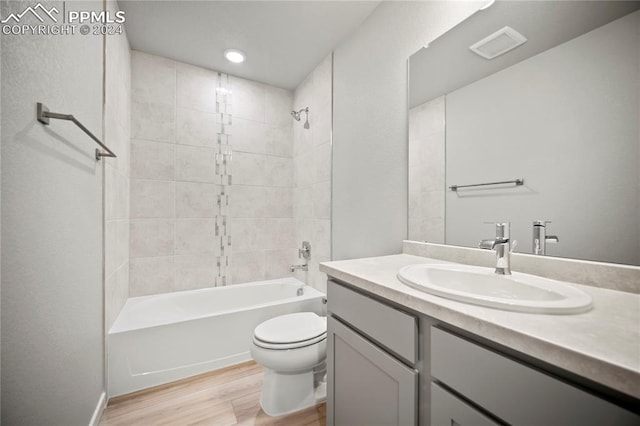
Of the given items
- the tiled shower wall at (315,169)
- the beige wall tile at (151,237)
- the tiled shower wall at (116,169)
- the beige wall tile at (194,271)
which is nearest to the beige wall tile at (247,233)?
the beige wall tile at (194,271)

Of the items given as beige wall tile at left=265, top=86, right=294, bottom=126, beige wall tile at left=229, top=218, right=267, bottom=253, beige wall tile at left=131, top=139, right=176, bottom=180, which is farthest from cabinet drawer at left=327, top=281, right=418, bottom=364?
beige wall tile at left=265, top=86, right=294, bottom=126

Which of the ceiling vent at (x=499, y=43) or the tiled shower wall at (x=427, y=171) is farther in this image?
the tiled shower wall at (x=427, y=171)

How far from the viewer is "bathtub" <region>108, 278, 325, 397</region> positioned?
162cm

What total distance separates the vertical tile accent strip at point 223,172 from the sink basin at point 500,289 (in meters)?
2.01

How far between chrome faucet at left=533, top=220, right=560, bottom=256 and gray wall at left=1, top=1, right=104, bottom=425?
66.4 inches

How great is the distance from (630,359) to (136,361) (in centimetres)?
219

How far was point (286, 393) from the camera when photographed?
1.47 m

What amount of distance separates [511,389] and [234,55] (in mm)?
2696

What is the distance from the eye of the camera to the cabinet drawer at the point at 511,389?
436 mm

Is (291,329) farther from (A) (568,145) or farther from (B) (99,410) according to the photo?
(A) (568,145)

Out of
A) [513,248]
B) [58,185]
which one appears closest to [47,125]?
[58,185]

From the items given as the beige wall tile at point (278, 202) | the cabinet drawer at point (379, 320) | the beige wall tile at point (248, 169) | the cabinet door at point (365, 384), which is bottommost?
the cabinet door at point (365, 384)

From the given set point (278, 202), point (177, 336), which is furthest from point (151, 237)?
point (278, 202)

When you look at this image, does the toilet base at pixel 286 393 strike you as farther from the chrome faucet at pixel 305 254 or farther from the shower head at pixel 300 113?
the shower head at pixel 300 113
